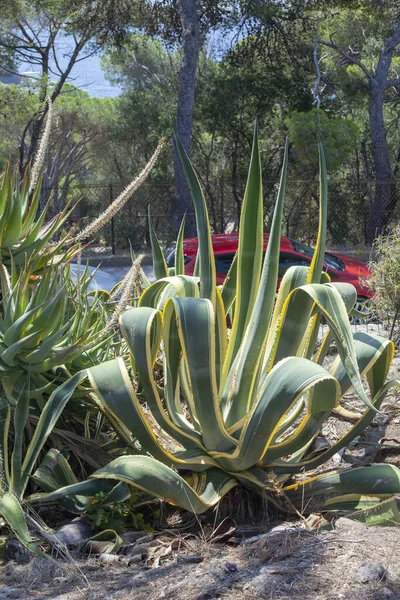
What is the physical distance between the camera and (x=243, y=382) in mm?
3309

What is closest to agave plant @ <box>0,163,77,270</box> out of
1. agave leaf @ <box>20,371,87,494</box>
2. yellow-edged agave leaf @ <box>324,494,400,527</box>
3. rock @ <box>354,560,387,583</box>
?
agave leaf @ <box>20,371,87,494</box>

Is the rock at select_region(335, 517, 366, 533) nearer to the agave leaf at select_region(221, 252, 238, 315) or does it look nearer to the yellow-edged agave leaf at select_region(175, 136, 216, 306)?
the yellow-edged agave leaf at select_region(175, 136, 216, 306)

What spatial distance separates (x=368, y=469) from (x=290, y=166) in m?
20.2

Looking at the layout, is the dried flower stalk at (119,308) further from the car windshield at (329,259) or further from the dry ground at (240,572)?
the car windshield at (329,259)

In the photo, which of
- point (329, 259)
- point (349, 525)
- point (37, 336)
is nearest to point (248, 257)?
point (37, 336)

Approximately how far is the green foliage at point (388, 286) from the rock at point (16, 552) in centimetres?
330

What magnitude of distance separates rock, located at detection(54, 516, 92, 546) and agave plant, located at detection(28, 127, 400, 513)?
143 millimetres

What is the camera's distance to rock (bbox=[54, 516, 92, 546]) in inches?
119

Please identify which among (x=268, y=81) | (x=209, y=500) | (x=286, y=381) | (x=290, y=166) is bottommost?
(x=209, y=500)

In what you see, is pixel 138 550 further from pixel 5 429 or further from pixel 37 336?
pixel 37 336

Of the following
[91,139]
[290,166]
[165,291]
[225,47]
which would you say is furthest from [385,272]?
[91,139]

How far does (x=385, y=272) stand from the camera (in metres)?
5.61

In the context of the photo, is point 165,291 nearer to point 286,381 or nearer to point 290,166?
point 286,381

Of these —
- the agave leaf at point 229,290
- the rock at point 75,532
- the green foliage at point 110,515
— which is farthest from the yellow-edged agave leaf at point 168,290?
the rock at point 75,532
